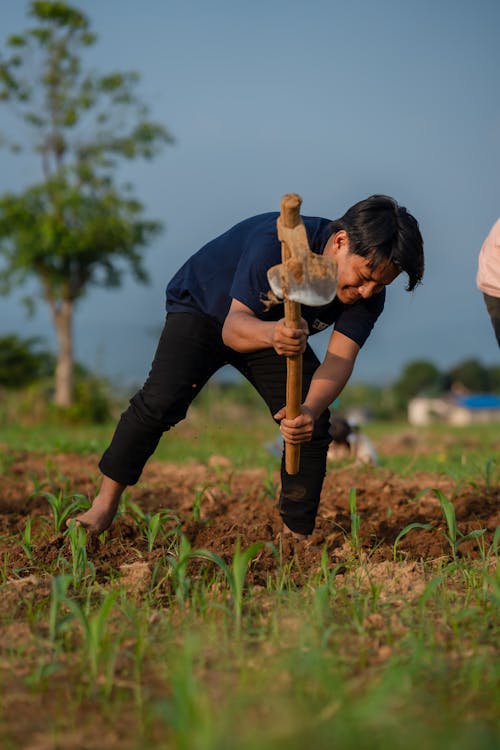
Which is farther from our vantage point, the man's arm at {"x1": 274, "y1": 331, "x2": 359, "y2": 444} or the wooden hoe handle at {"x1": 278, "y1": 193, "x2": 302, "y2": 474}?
the man's arm at {"x1": 274, "y1": 331, "x2": 359, "y2": 444}

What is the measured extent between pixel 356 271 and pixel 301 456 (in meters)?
0.86

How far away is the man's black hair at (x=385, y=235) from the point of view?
111 inches

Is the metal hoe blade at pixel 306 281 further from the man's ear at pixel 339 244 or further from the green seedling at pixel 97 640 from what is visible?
the green seedling at pixel 97 640

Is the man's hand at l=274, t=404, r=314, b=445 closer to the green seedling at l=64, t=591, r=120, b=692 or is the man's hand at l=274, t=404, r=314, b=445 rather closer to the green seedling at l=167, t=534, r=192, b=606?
the green seedling at l=167, t=534, r=192, b=606

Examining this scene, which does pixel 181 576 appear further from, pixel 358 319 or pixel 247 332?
pixel 358 319

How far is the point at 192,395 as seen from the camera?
11.3 feet

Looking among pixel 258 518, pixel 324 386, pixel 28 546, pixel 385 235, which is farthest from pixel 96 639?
pixel 258 518

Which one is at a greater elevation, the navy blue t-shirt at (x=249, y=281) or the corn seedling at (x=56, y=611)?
the navy blue t-shirt at (x=249, y=281)

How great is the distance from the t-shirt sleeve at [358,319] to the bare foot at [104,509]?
1.15 meters

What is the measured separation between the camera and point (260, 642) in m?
2.20

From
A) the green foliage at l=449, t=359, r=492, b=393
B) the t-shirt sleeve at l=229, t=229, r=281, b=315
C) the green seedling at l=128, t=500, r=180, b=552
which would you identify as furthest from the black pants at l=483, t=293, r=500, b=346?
the green foliage at l=449, t=359, r=492, b=393

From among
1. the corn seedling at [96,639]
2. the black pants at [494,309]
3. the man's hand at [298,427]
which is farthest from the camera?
the black pants at [494,309]

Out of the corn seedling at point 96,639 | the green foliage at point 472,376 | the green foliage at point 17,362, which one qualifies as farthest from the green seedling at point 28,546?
the green foliage at point 472,376

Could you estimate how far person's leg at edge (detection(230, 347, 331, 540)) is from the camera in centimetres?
331
